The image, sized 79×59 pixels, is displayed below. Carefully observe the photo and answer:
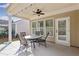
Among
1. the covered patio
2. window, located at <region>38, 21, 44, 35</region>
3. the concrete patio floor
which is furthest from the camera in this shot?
window, located at <region>38, 21, 44, 35</region>

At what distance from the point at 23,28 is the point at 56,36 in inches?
188

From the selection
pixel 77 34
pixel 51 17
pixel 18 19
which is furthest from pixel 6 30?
pixel 77 34

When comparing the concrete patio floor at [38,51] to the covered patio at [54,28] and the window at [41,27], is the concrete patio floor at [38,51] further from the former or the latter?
the window at [41,27]

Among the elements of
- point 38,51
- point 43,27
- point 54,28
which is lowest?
point 38,51

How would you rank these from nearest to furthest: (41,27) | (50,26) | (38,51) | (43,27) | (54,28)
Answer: (38,51)
(54,28)
(50,26)
(43,27)
(41,27)

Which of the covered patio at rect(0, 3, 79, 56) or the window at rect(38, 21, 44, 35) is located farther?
the window at rect(38, 21, 44, 35)

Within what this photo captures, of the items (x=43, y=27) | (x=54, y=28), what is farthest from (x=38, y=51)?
(x=43, y=27)

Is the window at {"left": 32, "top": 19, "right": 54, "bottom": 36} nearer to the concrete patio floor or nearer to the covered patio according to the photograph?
the covered patio

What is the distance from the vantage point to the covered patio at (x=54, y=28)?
6270 mm

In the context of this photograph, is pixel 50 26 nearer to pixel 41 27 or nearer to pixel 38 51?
pixel 41 27

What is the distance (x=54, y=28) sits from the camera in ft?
30.6

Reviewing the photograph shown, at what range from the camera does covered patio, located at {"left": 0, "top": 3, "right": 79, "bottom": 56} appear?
627cm

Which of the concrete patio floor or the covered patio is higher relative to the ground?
the covered patio

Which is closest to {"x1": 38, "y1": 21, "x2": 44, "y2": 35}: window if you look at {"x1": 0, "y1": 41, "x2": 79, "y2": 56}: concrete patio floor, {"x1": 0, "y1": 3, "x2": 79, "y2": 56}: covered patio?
{"x1": 0, "y1": 3, "x2": 79, "y2": 56}: covered patio
